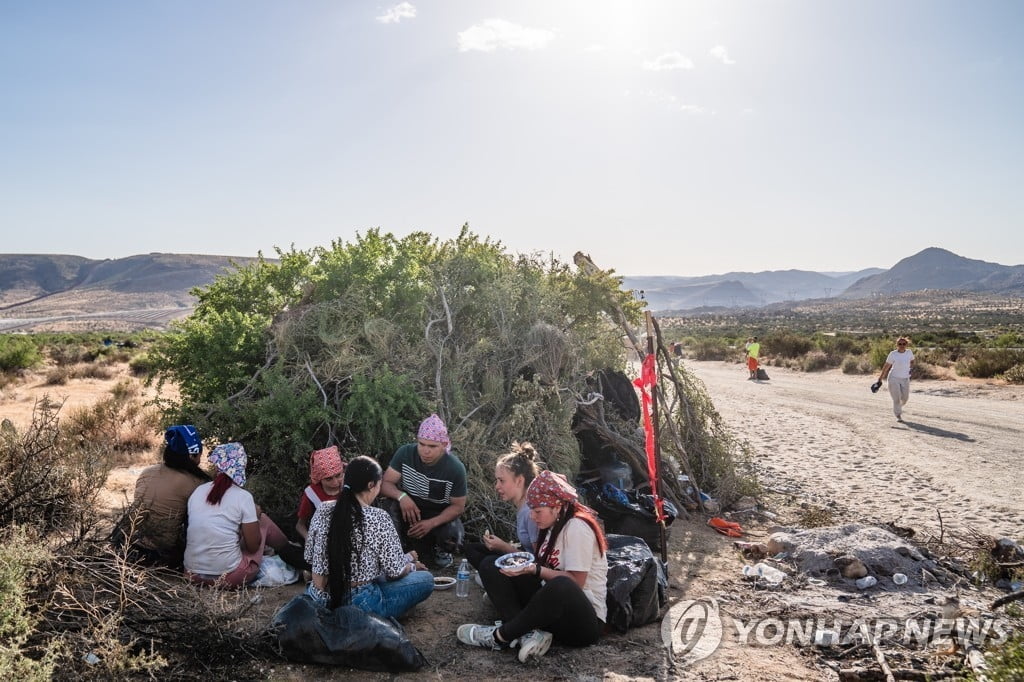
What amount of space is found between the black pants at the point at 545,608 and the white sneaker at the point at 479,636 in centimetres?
9

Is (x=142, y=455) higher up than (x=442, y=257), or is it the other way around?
(x=442, y=257)

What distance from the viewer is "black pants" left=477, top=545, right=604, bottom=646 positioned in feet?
12.6

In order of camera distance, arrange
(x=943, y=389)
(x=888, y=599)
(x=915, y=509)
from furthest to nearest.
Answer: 1. (x=943, y=389)
2. (x=915, y=509)
3. (x=888, y=599)

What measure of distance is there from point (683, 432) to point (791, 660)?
445cm

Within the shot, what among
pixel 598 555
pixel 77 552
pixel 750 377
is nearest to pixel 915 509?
pixel 598 555

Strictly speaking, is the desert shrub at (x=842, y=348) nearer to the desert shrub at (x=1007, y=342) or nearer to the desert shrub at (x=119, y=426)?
the desert shrub at (x=1007, y=342)

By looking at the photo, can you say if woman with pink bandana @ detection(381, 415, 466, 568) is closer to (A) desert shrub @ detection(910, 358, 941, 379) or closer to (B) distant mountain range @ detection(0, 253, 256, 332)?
(A) desert shrub @ detection(910, 358, 941, 379)

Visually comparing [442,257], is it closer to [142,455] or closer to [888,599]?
[142,455]

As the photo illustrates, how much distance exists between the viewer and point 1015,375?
16.5 meters

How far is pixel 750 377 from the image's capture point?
2200 cm

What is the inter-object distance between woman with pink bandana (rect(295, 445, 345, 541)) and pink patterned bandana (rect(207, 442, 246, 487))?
508 mm

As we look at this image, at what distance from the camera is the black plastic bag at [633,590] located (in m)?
4.30

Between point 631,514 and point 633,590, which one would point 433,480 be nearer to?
point 633,590

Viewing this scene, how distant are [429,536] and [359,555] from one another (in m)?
1.54
